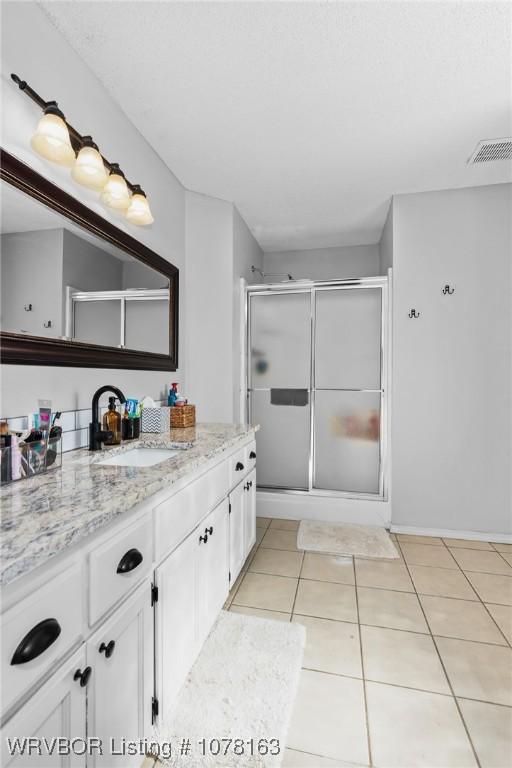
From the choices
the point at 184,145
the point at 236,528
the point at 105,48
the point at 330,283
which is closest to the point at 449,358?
the point at 330,283

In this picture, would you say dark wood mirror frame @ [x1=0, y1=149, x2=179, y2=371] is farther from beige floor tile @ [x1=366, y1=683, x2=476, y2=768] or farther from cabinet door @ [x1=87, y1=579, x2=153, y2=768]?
beige floor tile @ [x1=366, y1=683, x2=476, y2=768]

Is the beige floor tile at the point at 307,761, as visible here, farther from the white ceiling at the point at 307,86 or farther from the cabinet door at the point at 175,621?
the white ceiling at the point at 307,86

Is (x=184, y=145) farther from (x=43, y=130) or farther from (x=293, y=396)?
(x=293, y=396)

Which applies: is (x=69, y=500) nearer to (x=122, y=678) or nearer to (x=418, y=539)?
A: (x=122, y=678)

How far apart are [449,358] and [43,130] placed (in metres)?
2.86

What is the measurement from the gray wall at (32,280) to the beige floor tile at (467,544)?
296cm

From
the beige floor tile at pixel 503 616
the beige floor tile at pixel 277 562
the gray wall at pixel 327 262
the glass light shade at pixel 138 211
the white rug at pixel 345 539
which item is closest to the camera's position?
the beige floor tile at pixel 503 616

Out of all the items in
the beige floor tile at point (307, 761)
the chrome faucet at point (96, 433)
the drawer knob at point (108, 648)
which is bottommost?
the beige floor tile at point (307, 761)

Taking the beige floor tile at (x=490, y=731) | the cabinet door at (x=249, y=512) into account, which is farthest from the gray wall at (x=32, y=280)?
the beige floor tile at (x=490, y=731)

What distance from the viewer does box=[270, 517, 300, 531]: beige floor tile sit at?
3.07 meters

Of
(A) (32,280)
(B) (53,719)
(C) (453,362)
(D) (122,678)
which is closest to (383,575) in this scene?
(C) (453,362)

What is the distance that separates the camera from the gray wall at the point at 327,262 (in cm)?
409

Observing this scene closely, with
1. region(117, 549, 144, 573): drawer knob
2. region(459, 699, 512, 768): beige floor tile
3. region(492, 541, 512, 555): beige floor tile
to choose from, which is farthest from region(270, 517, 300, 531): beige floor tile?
region(117, 549, 144, 573): drawer knob

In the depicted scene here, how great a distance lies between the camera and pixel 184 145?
2342 millimetres
